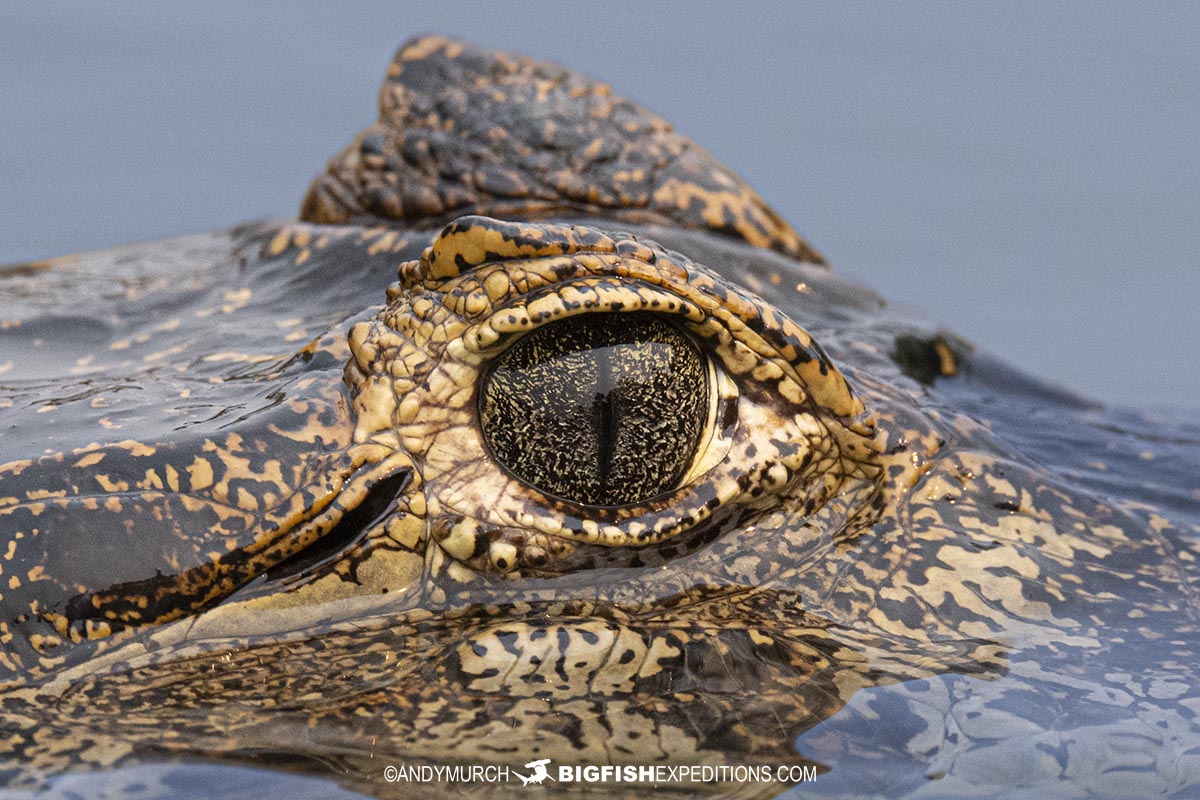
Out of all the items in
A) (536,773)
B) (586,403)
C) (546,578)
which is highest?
(586,403)

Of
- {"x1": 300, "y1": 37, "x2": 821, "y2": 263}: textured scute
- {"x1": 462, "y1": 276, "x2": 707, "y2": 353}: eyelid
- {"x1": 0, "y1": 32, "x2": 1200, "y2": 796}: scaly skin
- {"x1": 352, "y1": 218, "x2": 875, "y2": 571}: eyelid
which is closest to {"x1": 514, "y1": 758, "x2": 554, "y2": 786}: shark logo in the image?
{"x1": 0, "y1": 32, "x2": 1200, "y2": 796}: scaly skin

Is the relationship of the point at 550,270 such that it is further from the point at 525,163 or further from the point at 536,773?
the point at 525,163

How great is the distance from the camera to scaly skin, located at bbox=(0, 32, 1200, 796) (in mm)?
3117

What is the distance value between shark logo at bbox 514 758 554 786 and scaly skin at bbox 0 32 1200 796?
1.4 inches

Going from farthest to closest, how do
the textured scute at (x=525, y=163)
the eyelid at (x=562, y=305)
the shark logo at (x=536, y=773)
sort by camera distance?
the textured scute at (x=525, y=163) → the eyelid at (x=562, y=305) → the shark logo at (x=536, y=773)

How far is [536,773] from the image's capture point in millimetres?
3006

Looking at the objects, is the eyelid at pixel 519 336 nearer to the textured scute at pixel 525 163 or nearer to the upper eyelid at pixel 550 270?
the upper eyelid at pixel 550 270

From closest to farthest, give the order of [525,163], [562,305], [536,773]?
[536,773]
[562,305]
[525,163]

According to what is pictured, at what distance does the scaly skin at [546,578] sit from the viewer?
3.12 meters

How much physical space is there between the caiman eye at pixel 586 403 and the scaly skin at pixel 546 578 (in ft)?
0.15

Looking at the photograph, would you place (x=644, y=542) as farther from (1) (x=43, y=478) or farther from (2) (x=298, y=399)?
(1) (x=43, y=478)

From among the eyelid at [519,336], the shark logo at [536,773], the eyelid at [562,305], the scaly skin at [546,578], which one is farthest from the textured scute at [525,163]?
the shark logo at [536,773]

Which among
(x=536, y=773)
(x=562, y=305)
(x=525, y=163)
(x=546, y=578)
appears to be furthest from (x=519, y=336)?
(x=525, y=163)

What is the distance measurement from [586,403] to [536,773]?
0.76 m
